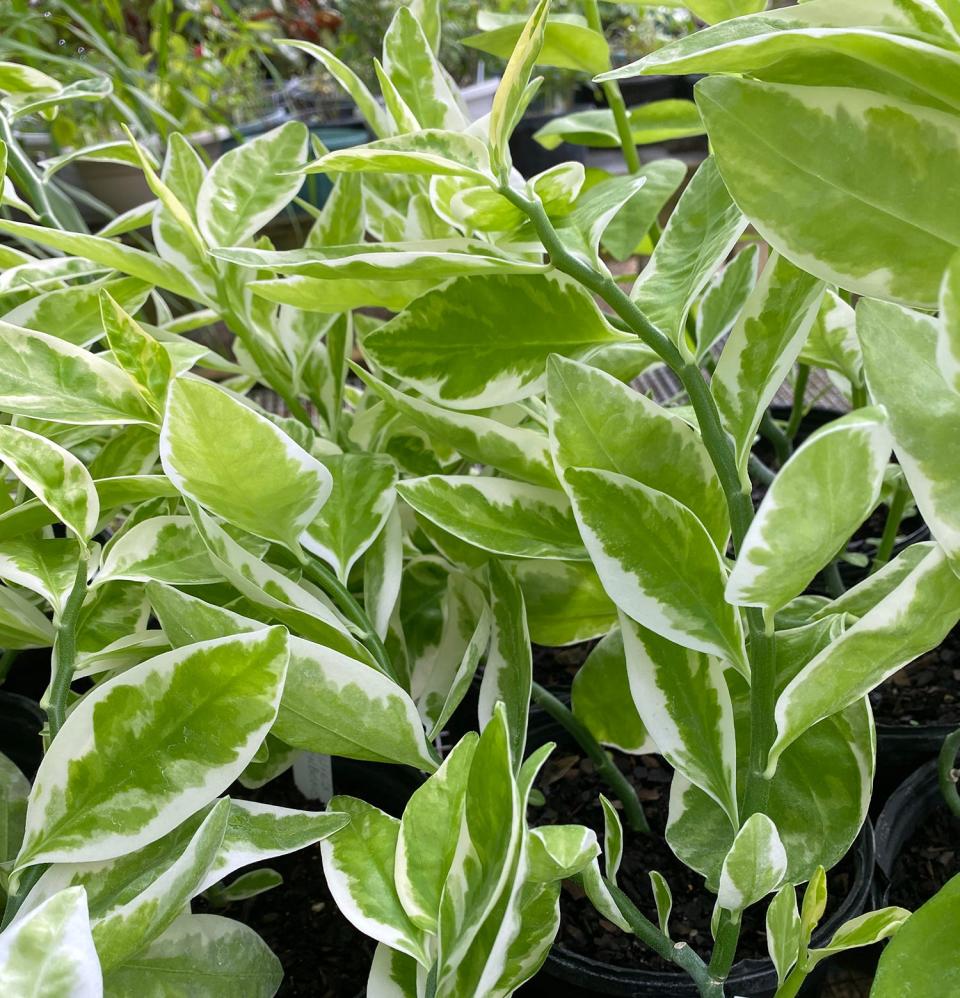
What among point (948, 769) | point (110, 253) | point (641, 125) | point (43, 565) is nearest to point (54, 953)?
point (43, 565)

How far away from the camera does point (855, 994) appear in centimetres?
48

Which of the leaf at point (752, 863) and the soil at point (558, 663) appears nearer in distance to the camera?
the leaf at point (752, 863)

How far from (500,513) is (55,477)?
16cm

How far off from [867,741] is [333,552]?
21 centimetres

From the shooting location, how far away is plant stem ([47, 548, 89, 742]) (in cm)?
32

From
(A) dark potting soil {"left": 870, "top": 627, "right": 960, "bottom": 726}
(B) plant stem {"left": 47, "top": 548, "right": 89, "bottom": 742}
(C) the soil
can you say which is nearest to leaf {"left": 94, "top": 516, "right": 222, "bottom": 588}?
(B) plant stem {"left": 47, "top": 548, "right": 89, "bottom": 742}

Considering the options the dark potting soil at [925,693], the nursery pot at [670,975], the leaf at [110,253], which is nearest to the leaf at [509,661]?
the nursery pot at [670,975]

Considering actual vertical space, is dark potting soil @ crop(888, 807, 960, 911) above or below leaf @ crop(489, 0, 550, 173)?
below

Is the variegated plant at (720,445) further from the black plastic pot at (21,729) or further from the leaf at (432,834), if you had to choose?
the black plastic pot at (21,729)

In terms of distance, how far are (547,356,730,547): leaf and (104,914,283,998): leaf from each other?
0.67ft

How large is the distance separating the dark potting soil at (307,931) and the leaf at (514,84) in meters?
0.36

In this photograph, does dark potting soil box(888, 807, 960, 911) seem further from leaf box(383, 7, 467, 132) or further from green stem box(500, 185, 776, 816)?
leaf box(383, 7, 467, 132)

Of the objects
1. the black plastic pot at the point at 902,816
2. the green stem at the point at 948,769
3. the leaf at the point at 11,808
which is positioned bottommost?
the black plastic pot at the point at 902,816

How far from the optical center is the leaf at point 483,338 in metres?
0.33
